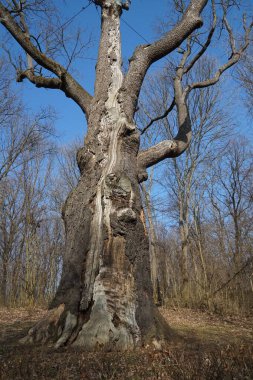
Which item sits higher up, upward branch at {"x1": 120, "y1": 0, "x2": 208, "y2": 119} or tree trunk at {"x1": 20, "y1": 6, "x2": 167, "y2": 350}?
upward branch at {"x1": 120, "y1": 0, "x2": 208, "y2": 119}

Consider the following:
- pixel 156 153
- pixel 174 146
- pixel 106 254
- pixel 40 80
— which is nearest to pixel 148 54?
pixel 174 146

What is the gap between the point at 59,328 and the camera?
3.39 m

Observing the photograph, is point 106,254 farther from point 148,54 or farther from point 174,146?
point 148,54

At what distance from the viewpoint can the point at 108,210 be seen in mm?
3822

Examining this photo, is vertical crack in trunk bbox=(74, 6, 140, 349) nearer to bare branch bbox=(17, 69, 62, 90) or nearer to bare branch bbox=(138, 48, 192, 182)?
bare branch bbox=(138, 48, 192, 182)

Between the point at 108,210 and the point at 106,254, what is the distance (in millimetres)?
522

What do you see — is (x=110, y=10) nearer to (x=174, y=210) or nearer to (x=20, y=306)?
(x=20, y=306)

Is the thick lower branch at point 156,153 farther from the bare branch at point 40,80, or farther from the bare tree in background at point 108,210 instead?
the bare branch at point 40,80

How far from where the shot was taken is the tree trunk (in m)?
3.30

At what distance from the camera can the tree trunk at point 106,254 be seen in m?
3.30

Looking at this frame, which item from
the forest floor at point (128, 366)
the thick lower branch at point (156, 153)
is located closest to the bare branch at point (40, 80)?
the thick lower branch at point (156, 153)

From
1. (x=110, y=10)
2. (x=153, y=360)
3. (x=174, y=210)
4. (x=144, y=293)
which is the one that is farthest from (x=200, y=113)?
(x=153, y=360)

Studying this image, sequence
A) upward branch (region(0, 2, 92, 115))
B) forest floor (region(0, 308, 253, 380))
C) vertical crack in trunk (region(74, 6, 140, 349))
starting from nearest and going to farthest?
forest floor (region(0, 308, 253, 380)), vertical crack in trunk (region(74, 6, 140, 349)), upward branch (region(0, 2, 92, 115))

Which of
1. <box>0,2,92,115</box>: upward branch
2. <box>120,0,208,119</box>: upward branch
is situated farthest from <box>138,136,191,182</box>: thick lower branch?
<box>0,2,92,115</box>: upward branch
